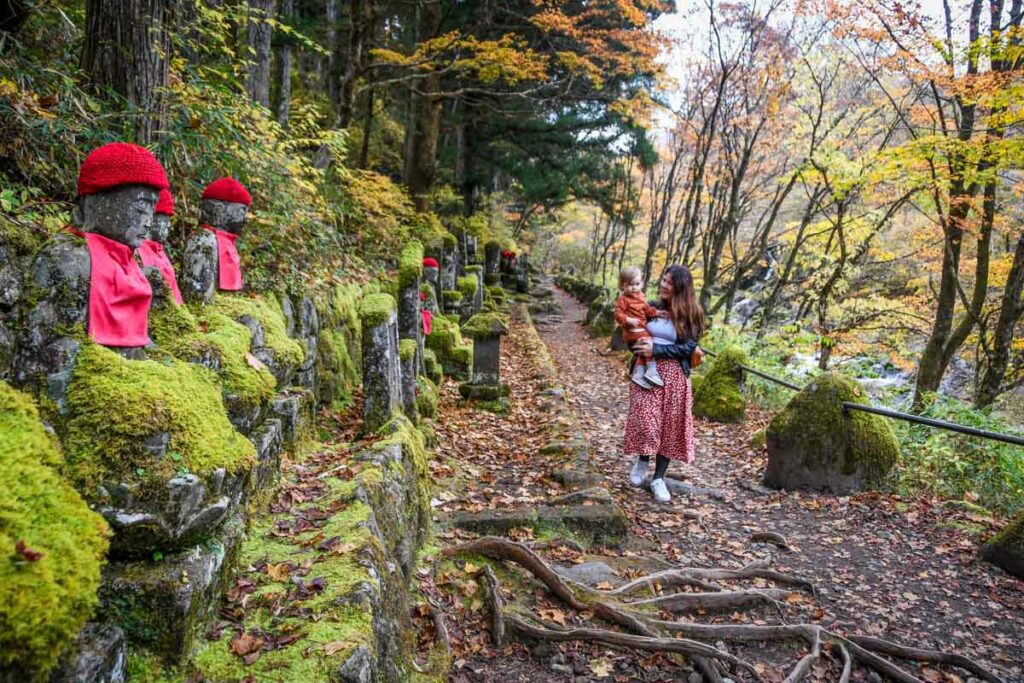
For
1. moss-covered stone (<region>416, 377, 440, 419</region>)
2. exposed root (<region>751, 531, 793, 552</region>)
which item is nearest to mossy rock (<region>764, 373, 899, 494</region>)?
exposed root (<region>751, 531, 793, 552</region>)

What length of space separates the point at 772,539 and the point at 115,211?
537cm

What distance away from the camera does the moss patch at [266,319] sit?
3.89 metres

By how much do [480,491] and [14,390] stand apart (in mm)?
4229

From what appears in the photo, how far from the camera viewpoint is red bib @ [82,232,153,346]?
2256mm

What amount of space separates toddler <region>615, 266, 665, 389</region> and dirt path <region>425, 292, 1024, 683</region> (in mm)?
1324

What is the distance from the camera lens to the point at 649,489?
5992 millimetres

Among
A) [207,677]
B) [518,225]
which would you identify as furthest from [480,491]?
[518,225]

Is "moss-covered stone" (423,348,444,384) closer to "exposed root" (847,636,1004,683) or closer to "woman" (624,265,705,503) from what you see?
"woman" (624,265,705,503)

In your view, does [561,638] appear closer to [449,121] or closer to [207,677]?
[207,677]

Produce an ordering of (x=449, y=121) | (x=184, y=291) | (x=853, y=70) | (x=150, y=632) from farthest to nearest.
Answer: (x=449, y=121), (x=853, y=70), (x=184, y=291), (x=150, y=632)

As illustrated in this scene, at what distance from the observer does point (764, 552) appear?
486 cm

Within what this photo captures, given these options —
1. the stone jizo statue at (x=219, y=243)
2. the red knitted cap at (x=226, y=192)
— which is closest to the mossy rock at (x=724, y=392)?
the stone jizo statue at (x=219, y=243)

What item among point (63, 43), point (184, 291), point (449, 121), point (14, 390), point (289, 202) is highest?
point (449, 121)

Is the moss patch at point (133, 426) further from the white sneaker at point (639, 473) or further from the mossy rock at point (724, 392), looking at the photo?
the mossy rock at point (724, 392)
